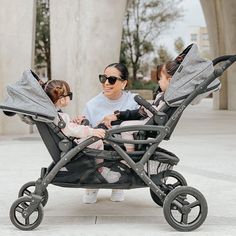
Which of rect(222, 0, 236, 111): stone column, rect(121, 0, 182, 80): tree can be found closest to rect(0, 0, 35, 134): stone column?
rect(222, 0, 236, 111): stone column

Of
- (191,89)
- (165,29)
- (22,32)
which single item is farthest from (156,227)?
(165,29)

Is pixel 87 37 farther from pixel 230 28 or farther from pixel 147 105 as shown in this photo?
pixel 230 28

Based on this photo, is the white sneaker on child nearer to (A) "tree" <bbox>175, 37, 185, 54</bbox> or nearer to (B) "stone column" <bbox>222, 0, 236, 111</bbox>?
(B) "stone column" <bbox>222, 0, 236, 111</bbox>

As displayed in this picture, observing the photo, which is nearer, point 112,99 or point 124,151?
point 124,151

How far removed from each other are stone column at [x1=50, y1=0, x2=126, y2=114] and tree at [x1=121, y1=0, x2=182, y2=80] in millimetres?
34520

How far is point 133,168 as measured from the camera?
4648 millimetres

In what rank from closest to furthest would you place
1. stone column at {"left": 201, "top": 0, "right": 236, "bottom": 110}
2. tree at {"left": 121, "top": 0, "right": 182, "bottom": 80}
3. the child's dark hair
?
the child's dark hair < stone column at {"left": 201, "top": 0, "right": 236, "bottom": 110} < tree at {"left": 121, "top": 0, "right": 182, "bottom": 80}

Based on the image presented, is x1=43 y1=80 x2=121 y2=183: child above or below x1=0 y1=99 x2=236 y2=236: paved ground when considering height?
above

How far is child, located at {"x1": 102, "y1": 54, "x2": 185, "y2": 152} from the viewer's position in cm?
495

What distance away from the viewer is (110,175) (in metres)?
4.78

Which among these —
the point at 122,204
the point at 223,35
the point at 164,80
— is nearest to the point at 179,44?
the point at 223,35

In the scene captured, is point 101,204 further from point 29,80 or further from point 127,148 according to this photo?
point 29,80

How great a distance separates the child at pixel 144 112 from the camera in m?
4.95

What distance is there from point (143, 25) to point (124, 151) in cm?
4596
